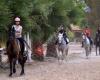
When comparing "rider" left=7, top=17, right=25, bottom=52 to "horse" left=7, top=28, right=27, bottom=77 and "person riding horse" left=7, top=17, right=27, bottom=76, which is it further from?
"horse" left=7, top=28, right=27, bottom=77

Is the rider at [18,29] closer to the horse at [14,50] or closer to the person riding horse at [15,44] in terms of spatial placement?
the person riding horse at [15,44]

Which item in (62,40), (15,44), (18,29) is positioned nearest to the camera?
(15,44)

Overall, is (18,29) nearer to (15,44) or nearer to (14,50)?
(15,44)

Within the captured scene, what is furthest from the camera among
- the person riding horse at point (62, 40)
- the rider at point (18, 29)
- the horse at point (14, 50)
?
the person riding horse at point (62, 40)

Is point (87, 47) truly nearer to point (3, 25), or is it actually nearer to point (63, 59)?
point (63, 59)

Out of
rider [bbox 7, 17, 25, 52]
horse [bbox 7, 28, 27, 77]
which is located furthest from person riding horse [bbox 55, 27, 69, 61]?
rider [bbox 7, 17, 25, 52]

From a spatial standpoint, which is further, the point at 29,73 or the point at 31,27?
the point at 31,27

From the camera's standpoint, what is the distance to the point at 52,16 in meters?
26.3

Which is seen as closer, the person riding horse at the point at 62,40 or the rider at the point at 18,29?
the rider at the point at 18,29

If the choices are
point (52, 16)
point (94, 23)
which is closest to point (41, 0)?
point (52, 16)

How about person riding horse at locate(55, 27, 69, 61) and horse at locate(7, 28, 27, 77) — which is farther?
person riding horse at locate(55, 27, 69, 61)

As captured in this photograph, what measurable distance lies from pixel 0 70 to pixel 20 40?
2597mm

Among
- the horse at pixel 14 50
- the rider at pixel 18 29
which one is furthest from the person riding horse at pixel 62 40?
the rider at pixel 18 29

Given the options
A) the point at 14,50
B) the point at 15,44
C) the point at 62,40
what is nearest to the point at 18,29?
the point at 15,44
